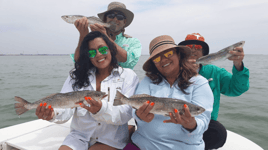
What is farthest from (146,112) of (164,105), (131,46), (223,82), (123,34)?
(123,34)

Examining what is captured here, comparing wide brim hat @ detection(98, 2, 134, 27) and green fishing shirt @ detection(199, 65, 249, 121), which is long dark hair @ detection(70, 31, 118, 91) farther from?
green fishing shirt @ detection(199, 65, 249, 121)

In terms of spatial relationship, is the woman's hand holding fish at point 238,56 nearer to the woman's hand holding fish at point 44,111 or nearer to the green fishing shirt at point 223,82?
the green fishing shirt at point 223,82

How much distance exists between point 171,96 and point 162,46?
0.82m

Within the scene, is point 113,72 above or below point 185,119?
above

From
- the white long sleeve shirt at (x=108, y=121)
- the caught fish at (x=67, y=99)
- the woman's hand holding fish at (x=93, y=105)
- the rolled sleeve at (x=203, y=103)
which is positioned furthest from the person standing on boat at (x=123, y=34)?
the rolled sleeve at (x=203, y=103)

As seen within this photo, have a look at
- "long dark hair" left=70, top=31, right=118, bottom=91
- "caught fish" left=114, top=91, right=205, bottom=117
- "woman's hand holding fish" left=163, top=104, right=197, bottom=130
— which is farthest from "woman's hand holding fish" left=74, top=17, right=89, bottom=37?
"woman's hand holding fish" left=163, top=104, right=197, bottom=130

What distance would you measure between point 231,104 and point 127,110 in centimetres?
1135

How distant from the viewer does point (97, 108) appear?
2752mm

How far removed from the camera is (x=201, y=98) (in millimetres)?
2650

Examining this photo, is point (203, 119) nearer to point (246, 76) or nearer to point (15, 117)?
point (246, 76)

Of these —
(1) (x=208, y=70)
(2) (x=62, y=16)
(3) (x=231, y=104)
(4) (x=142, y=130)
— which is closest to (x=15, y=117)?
(2) (x=62, y=16)

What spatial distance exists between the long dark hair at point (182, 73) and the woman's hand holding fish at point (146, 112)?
0.63 m

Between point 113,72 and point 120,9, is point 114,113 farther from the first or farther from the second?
point 120,9

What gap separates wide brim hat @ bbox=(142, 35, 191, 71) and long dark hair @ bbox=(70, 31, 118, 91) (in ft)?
2.59
